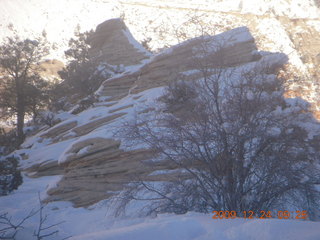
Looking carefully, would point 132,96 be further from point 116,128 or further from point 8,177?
point 116,128

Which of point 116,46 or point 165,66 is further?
point 116,46

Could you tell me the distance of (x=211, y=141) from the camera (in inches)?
196

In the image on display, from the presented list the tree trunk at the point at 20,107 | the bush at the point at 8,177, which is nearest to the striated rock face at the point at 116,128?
the bush at the point at 8,177

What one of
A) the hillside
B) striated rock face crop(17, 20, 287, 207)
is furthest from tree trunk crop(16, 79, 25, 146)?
striated rock face crop(17, 20, 287, 207)

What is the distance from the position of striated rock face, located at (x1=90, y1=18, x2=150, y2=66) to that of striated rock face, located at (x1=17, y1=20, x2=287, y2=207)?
11 cm

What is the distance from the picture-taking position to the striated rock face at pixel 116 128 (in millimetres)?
7084

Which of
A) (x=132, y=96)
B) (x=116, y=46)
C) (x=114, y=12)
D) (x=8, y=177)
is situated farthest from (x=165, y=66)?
(x=114, y=12)

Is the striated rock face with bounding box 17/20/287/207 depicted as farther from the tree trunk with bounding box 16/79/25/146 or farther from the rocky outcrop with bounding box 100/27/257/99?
the tree trunk with bounding box 16/79/25/146

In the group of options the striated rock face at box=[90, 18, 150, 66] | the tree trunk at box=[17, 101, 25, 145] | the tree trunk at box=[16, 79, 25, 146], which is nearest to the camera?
the tree trunk at box=[17, 101, 25, 145]

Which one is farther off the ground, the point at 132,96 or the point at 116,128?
the point at 132,96

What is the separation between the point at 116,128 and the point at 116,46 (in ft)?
58.7

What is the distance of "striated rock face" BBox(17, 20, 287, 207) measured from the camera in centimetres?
708

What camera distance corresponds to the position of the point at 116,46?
23141 millimetres

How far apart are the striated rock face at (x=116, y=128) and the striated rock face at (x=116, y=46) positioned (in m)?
0.11
